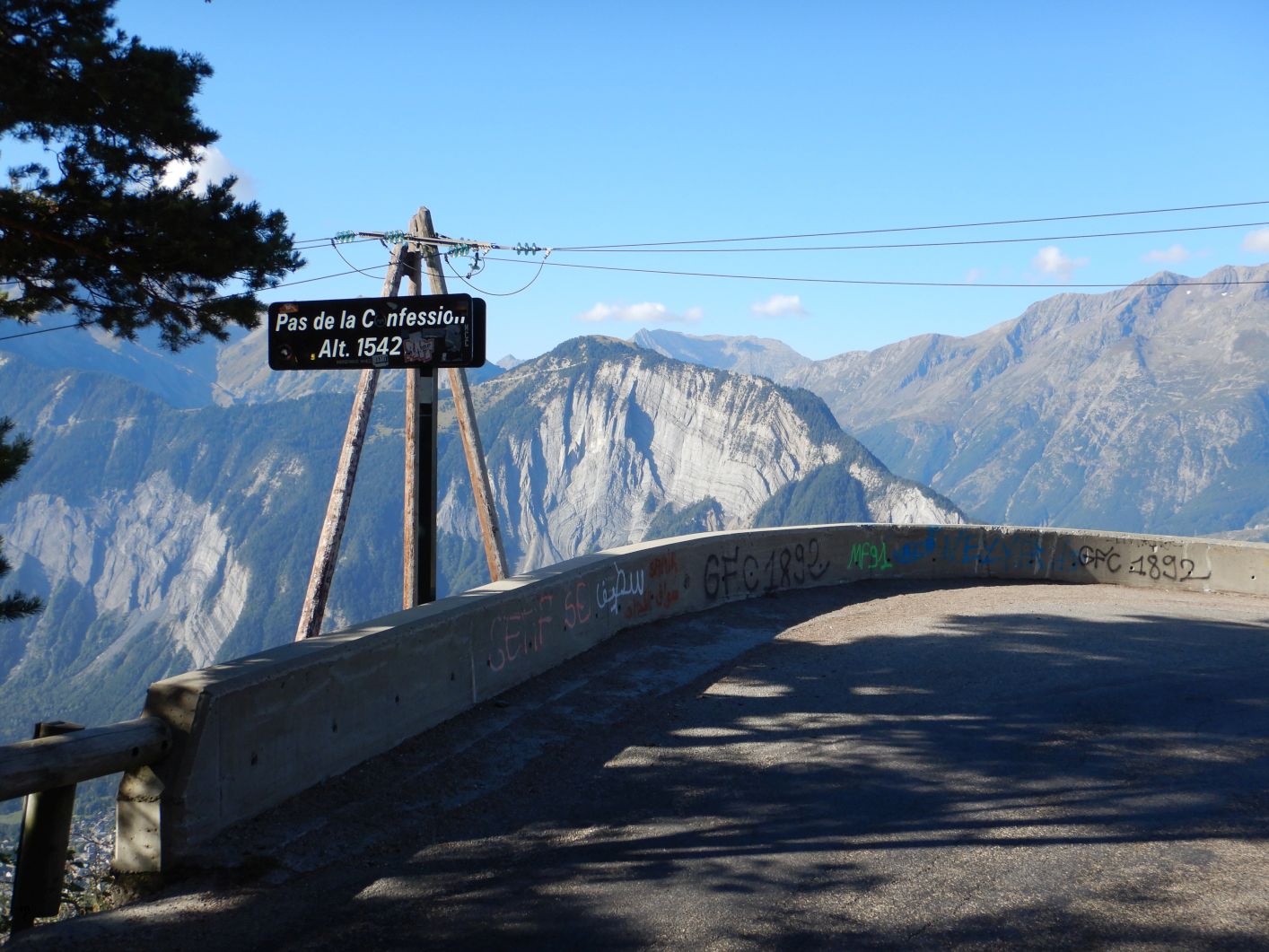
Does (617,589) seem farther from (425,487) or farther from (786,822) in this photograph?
(786,822)

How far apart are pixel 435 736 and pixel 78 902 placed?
7.45 ft

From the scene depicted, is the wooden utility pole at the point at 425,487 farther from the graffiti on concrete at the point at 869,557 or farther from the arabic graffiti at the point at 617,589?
the graffiti on concrete at the point at 869,557

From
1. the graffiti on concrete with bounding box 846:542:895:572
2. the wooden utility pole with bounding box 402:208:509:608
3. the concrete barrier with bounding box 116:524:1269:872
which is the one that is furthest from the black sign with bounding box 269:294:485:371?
the graffiti on concrete with bounding box 846:542:895:572

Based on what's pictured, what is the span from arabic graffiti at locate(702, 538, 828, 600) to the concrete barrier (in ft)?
0.08

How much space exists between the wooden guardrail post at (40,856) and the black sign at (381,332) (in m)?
4.47

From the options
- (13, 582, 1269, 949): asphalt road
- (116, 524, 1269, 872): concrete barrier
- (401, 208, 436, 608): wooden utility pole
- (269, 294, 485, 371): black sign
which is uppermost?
(269, 294, 485, 371): black sign

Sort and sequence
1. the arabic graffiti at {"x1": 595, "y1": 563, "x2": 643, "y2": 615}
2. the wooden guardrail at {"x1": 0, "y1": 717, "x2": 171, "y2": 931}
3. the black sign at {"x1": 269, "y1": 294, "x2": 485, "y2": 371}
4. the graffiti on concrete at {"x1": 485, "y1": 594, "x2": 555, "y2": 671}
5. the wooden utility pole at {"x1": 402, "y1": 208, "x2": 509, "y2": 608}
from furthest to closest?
the wooden utility pole at {"x1": 402, "y1": 208, "x2": 509, "y2": 608} < the arabic graffiti at {"x1": 595, "y1": 563, "x2": 643, "y2": 615} < the black sign at {"x1": 269, "y1": 294, "x2": 485, "y2": 371} < the graffiti on concrete at {"x1": 485, "y1": 594, "x2": 555, "y2": 671} < the wooden guardrail at {"x1": 0, "y1": 717, "x2": 171, "y2": 931}

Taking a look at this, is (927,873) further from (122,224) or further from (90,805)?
(90,805)

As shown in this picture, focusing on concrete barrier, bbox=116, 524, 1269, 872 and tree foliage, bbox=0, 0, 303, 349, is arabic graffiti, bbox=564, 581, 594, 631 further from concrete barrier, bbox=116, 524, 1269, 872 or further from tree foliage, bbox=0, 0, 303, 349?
tree foliage, bbox=0, 0, 303, 349

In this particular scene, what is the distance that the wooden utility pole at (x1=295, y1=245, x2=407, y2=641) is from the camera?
13391 millimetres

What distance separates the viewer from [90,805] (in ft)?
346

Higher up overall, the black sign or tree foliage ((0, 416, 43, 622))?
the black sign

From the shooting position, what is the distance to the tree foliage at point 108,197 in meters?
7.48

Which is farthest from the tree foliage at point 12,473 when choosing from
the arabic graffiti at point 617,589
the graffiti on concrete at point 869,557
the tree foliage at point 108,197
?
the graffiti on concrete at point 869,557
